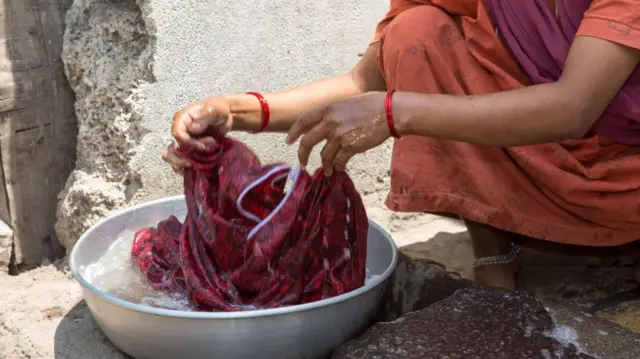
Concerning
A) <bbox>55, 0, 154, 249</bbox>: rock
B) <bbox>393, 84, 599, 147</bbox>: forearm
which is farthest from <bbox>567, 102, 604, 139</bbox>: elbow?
<bbox>55, 0, 154, 249</bbox>: rock

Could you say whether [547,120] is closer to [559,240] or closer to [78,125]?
[559,240]

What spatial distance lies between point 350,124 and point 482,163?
18.0 inches

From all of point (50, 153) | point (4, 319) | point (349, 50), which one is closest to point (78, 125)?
point (50, 153)

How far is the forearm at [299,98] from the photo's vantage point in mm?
2201

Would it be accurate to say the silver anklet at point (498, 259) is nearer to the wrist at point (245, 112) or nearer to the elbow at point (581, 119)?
the elbow at point (581, 119)

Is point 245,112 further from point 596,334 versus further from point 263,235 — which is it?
point 596,334

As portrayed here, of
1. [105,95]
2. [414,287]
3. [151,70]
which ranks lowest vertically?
[414,287]

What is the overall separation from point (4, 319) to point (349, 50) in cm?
148

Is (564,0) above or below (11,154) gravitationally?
above

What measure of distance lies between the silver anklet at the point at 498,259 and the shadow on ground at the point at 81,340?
0.97 meters

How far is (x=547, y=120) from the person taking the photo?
1.76m

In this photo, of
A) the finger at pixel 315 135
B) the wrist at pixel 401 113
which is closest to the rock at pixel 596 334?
the wrist at pixel 401 113

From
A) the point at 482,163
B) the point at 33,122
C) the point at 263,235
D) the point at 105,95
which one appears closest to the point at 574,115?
the point at 482,163

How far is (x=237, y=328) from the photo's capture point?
1.81 m
